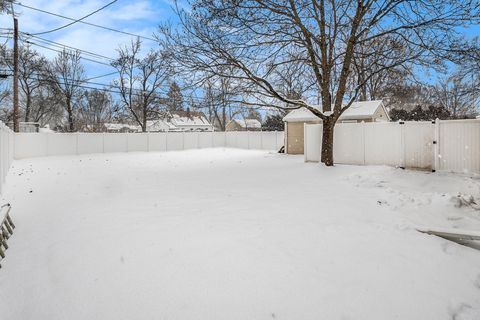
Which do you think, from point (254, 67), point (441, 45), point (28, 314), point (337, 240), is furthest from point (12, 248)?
point (441, 45)

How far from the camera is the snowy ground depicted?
256 centimetres

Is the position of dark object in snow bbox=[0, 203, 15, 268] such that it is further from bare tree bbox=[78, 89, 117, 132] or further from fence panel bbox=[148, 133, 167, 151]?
bare tree bbox=[78, 89, 117, 132]

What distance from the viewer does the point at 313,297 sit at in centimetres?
266

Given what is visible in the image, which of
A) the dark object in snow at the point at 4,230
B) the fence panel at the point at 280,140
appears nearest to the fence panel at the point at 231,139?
the fence panel at the point at 280,140

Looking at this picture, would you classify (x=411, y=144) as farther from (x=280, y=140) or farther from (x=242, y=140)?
(x=242, y=140)

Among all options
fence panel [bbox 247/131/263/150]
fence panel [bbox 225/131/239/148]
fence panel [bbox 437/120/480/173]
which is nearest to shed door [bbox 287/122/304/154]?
fence panel [bbox 247/131/263/150]

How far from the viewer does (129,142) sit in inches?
861

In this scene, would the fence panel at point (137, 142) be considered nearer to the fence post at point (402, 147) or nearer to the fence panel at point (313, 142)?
the fence panel at point (313, 142)

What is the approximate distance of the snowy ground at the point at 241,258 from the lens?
2564 millimetres

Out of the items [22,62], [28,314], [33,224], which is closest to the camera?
[28,314]

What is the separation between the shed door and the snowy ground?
11630 millimetres

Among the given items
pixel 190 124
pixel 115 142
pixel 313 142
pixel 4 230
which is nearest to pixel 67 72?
pixel 115 142

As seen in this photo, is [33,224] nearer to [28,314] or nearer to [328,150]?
[28,314]

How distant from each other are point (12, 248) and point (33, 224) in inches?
38.6
